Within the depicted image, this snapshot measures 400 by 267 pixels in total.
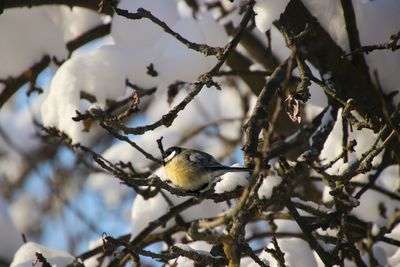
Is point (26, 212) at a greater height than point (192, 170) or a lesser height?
greater

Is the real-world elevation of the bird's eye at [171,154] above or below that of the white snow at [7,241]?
below

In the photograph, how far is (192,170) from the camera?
325cm

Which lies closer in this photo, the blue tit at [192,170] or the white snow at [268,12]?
the white snow at [268,12]

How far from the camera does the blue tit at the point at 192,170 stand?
3211 mm

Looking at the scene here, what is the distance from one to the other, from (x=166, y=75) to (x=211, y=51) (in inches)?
39.9

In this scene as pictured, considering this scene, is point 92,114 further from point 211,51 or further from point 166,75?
point 166,75

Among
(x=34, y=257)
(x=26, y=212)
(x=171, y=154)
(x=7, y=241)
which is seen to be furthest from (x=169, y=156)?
(x=26, y=212)

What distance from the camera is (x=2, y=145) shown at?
947 centimetres

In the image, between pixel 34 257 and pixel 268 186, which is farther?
pixel 34 257

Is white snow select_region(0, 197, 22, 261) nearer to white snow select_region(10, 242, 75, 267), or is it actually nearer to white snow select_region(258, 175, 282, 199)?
white snow select_region(10, 242, 75, 267)

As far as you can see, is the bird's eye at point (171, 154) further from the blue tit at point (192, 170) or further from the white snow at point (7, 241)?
the white snow at point (7, 241)

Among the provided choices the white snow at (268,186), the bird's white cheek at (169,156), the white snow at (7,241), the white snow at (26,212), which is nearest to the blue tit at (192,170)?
the bird's white cheek at (169,156)

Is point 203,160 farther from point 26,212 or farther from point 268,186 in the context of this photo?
point 26,212

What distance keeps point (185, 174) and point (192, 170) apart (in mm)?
42
